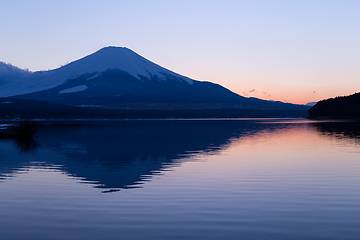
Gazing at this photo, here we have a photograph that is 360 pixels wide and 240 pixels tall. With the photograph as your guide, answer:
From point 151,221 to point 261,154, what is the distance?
709 inches

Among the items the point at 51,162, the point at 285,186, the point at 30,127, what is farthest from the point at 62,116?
the point at 285,186

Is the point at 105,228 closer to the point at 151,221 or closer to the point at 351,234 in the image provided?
the point at 151,221

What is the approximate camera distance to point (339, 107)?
6280 inches

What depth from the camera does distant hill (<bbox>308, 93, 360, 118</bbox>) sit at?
6048 inches

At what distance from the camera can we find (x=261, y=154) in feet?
90.6

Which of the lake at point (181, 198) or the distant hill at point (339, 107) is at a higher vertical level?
the distant hill at point (339, 107)

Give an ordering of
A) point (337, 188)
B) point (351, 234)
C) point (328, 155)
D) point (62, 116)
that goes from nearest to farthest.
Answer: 1. point (351, 234)
2. point (337, 188)
3. point (328, 155)
4. point (62, 116)

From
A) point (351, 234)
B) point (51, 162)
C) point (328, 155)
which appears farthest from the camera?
point (328, 155)

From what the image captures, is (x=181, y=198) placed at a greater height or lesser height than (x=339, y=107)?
lesser

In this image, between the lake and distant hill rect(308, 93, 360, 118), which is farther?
distant hill rect(308, 93, 360, 118)

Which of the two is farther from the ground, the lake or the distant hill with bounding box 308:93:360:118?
the distant hill with bounding box 308:93:360:118

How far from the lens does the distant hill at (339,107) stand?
154 m

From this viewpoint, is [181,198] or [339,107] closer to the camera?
[181,198]

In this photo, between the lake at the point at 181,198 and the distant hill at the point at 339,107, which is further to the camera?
the distant hill at the point at 339,107
